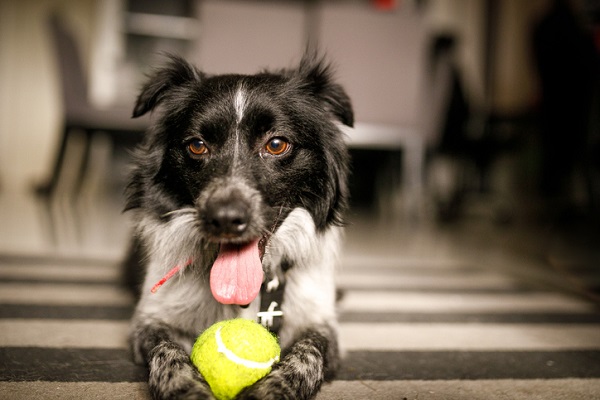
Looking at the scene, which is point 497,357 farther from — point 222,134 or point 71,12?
point 71,12

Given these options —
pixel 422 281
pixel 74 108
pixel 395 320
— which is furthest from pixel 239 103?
pixel 74 108

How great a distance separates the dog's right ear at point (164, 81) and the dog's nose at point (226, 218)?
73 centimetres

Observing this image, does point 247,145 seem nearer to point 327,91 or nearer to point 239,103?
point 239,103

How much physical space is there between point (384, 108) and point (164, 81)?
14.9 ft

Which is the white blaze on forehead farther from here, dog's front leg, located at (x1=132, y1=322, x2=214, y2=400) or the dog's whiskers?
dog's front leg, located at (x1=132, y1=322, x2=214, y2=400)

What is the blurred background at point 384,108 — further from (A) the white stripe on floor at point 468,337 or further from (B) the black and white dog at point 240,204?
(B) the black and white dog at point 240,204

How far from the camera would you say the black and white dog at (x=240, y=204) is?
1.54m

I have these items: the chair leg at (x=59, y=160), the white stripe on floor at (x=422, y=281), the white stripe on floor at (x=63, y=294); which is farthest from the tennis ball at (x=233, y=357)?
the chair leg at (x=59, y=160)

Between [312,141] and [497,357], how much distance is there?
103 cm

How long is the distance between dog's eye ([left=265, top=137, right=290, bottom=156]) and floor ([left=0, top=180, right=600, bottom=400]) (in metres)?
0.76

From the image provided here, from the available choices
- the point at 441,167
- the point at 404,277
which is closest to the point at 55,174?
the point at 404,277

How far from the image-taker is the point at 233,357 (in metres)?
1.24

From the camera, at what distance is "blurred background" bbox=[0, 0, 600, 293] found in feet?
16.5

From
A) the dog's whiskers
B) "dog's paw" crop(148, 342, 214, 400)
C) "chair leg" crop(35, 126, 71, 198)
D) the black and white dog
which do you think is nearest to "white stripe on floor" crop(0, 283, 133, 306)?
the black and white dog
